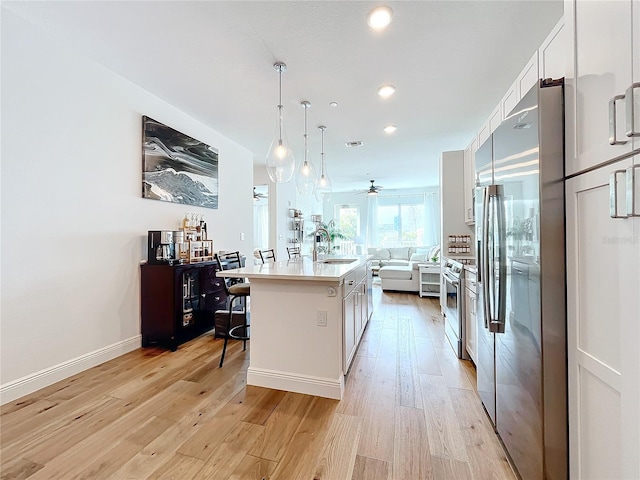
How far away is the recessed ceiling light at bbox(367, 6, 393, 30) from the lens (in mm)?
1950

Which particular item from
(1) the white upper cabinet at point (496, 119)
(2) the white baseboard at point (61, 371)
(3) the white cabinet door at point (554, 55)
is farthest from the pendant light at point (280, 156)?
(2) the white baseboard at point (61, 371)

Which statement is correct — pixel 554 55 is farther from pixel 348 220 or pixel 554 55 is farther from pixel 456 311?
pixel 348 220

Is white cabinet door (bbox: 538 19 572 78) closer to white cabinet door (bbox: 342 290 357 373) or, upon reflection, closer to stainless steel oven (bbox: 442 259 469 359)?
stainless steel oven (bbox: 442 259 469 359)

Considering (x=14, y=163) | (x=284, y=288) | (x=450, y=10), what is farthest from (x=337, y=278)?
(x=14, y=163)

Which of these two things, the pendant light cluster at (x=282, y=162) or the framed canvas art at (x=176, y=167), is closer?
the pendant light cluster at (x=282, y=162)

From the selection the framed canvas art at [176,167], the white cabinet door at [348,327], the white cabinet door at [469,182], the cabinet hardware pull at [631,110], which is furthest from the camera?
the white cabinet door at [469,182]

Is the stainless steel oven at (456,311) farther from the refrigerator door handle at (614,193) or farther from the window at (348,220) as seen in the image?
the window at (348,220)

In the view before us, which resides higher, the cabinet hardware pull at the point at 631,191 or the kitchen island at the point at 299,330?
the cabinet hardware pull at the point at 631,191

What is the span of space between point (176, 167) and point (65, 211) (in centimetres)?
133

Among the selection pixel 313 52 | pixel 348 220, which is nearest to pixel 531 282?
pixel 313 52

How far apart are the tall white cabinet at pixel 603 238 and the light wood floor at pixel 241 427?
0.70 m

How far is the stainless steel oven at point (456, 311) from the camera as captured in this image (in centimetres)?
284

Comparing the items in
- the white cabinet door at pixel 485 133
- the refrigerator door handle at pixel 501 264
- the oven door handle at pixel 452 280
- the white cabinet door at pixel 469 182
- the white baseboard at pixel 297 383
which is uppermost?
the white cabinet door at pixel 485 133

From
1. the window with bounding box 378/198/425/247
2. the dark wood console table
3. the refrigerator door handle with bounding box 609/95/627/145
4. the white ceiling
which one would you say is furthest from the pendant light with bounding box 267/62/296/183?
the window with bounding box 378/198/425/247
